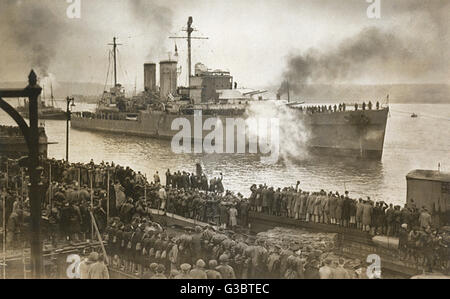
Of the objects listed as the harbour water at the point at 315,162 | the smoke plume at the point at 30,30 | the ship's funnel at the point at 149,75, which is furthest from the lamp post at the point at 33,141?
the ship's funnel at the point at 149,75

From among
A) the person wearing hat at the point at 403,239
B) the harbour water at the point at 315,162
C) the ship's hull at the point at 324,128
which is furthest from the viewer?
the ship's hull at the point at 324,128

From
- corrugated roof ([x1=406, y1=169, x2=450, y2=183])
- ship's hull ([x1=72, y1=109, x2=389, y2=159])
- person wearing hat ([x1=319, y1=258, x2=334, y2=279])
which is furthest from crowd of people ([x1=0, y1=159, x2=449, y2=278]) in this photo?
ship's hull ([x1=72, y1=109, x2=389, y2=159])

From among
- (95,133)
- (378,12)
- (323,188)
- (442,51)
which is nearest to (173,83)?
(95,133)

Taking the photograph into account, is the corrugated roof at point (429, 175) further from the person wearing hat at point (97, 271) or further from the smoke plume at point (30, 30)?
the smoke plume at point (30, 30)

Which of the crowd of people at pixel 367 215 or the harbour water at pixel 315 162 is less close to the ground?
the harbour water at pixel 315 162

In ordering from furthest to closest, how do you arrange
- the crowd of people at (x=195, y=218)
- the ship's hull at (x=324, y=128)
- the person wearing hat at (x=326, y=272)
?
the ship's hull at (x=324, y=128) → the crowd of people at (x=195, y=218) → the person wearing hat at (x=326, y=272)
